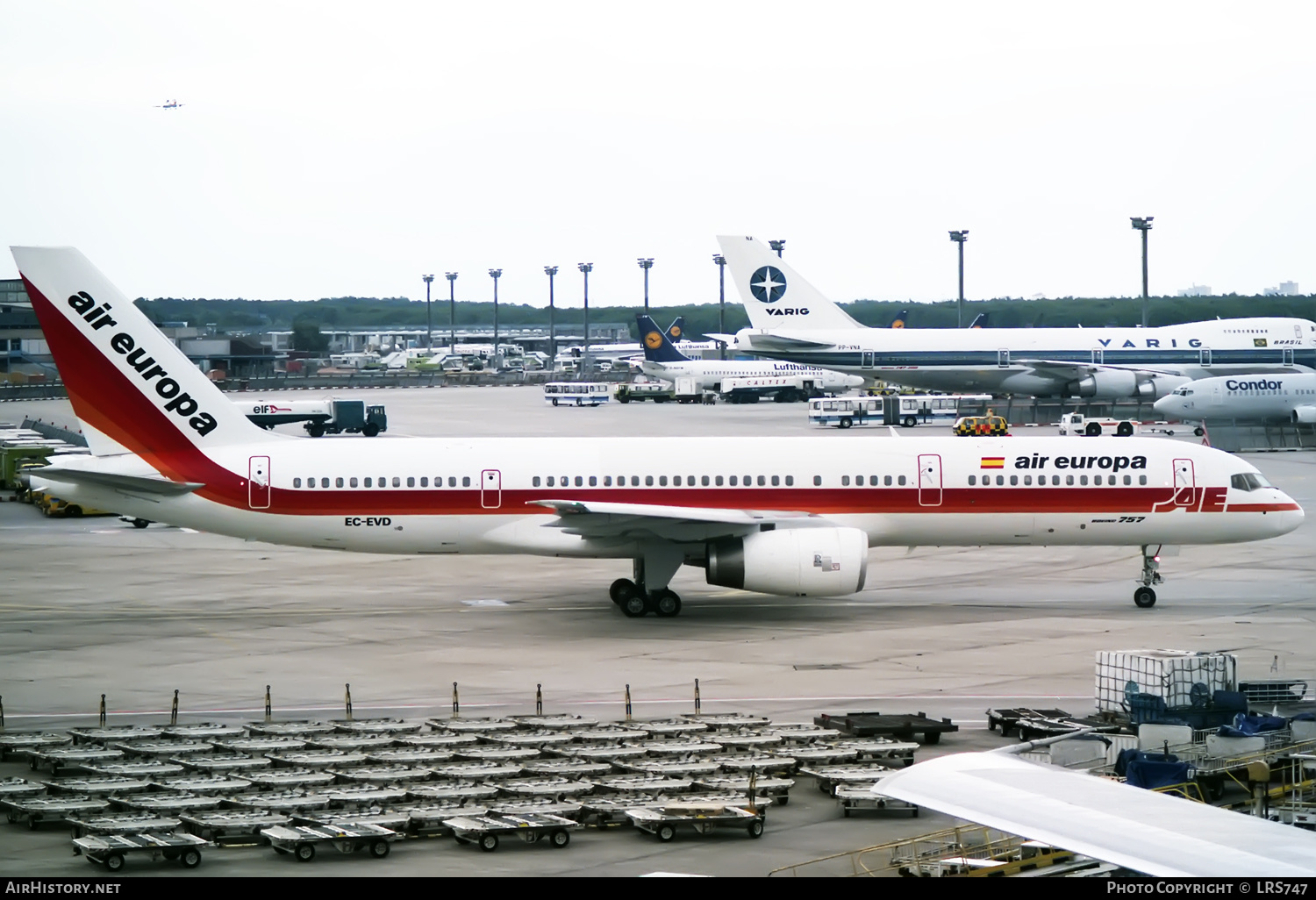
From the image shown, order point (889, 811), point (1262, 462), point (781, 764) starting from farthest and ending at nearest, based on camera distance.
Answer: point (1262, 462), point (781, 764), point (889, 811)

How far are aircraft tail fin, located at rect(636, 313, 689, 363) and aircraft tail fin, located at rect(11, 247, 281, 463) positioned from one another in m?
96.8

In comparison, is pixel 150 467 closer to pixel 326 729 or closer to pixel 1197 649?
pixel 326 729

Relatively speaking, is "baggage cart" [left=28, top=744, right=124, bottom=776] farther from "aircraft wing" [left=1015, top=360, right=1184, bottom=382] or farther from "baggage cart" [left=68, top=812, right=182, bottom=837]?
"aircraft wing" [left=1015, top=360, right=1184, bottom=382]

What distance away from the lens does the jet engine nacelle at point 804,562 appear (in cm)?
3588

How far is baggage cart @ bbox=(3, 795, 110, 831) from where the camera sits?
20.4 metres

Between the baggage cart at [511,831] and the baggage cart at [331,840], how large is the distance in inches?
34.2

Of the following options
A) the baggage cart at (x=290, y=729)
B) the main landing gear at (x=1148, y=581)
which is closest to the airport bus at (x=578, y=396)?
the main landing gear at (x=1148, y=581)

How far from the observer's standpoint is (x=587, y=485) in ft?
127

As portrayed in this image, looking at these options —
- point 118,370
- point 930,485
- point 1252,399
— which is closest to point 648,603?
point 930,485

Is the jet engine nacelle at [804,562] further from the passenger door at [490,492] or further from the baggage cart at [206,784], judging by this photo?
the baggage cart at [206,784]

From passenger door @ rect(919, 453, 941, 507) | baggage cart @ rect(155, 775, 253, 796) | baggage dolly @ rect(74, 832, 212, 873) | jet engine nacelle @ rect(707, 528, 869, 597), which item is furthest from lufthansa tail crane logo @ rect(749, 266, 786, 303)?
baggage dolly @ rect(74, 832, 212, 873)

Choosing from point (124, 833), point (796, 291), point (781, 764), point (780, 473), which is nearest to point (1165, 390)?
point (796, 291)

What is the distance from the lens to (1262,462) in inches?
3002

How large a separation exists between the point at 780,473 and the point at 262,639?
13.4 metres
